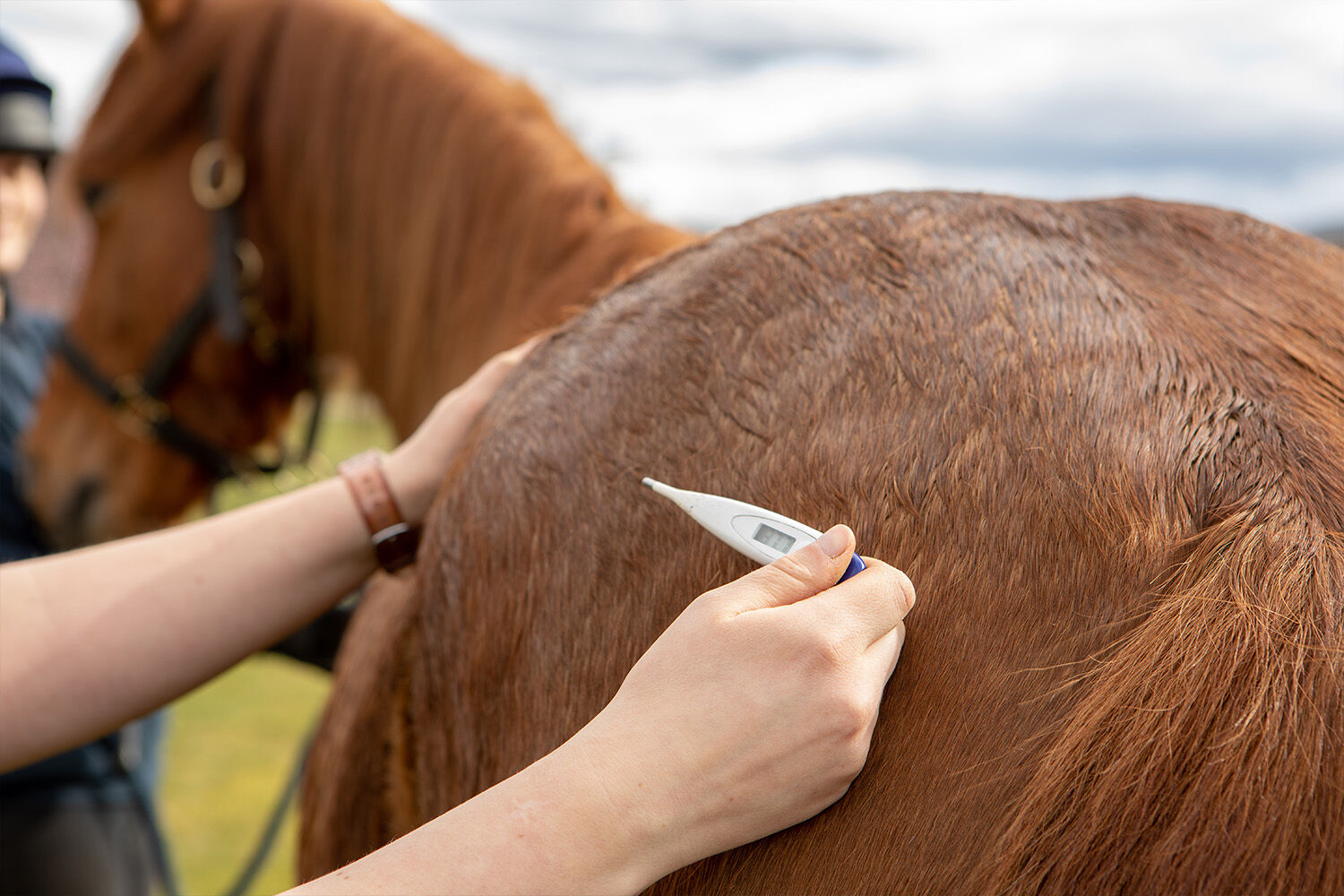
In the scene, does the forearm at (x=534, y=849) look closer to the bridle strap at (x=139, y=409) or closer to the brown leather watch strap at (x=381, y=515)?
the brown leather watch strap at (x=381, y=515)

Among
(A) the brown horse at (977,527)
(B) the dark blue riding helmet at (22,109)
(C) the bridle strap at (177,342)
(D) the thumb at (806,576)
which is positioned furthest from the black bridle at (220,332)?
(D) the thumb at (806,576)

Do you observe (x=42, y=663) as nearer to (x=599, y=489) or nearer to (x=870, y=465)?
(x=599, y=489)

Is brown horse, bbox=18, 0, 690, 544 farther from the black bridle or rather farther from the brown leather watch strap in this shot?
the brown leather watch strap

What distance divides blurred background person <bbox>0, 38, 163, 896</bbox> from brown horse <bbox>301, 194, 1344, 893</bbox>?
1.17m

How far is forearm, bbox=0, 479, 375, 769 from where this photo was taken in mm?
822

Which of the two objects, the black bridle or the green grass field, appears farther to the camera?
the green grass field

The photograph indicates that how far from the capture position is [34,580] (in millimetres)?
848

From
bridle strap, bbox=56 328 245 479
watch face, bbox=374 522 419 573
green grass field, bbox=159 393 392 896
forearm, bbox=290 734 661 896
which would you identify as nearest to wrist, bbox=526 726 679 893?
forearm, bbox=290 734 661 896

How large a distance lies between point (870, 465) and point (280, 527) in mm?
580

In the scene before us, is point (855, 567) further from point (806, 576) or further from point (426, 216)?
point (426, 216)

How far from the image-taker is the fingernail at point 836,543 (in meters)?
0.53

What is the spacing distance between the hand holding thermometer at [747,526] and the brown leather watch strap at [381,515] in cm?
39

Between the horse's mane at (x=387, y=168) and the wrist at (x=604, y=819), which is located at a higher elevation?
the horse's mane at (x=387, y=168)

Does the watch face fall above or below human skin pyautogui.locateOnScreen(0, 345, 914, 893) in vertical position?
below
